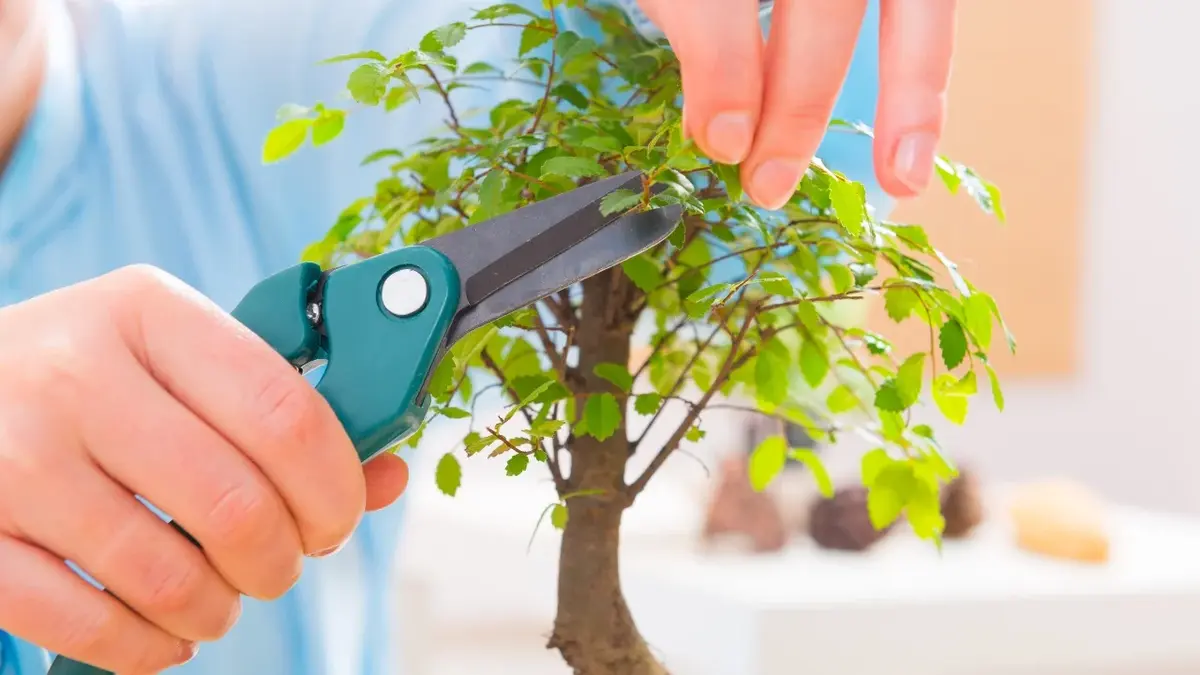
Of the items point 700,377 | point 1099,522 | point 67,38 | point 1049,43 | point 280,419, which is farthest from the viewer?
point 1049,43

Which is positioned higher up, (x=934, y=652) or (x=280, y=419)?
(x=280, y=419)

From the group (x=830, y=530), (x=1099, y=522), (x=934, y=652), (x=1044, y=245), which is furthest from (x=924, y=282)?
(x=1044, y=245)

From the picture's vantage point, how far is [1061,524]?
1242mm

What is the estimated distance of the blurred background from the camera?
110 centimetres

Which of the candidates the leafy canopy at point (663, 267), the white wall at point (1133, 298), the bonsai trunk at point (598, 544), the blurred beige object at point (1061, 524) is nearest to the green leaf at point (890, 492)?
the leafy canopy at point (663, 267)

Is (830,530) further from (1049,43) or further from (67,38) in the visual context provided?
(1049,43)

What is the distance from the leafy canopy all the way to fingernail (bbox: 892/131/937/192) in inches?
0.6

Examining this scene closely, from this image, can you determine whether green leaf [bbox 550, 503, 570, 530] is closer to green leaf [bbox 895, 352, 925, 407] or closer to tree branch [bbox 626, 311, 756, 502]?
tree branch [bbox 626, 311, 756, 502]

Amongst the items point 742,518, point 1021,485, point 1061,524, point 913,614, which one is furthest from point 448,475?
point 1021,485

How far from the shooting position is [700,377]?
0.49 m

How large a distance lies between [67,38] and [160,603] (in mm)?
555

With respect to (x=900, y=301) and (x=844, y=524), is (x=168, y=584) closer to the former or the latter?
(x=900, y=301)

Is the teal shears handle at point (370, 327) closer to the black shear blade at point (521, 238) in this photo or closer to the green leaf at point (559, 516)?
the black shear blade at point (521, 238)

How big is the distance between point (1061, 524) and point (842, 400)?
0.92 metres
